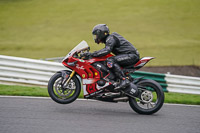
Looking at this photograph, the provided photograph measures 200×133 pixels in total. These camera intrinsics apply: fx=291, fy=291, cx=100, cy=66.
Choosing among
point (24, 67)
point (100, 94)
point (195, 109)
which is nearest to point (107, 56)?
point (100, 94)

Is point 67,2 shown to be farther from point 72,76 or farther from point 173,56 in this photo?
point 72,76

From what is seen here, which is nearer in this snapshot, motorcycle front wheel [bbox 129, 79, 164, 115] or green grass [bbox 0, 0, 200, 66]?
motorcycle front wheel [bbox 129, 79, 164, 115]

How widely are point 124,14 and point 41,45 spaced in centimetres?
852

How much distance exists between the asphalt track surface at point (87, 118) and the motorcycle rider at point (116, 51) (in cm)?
87

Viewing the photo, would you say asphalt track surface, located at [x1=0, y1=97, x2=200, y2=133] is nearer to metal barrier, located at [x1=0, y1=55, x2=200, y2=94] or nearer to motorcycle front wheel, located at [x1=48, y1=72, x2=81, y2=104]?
motorcycle front wheel, located at [x1=48, y1=72, x2=81, y2=104]

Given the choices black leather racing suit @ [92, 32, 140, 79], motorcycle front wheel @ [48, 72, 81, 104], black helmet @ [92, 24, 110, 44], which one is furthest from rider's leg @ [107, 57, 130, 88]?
motorcycle front wheel @ [48, 72, 81, 104]

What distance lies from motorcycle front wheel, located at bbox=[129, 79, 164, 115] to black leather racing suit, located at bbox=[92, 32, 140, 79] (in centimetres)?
55

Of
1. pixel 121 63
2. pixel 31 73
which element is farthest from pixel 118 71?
pixel 31 73

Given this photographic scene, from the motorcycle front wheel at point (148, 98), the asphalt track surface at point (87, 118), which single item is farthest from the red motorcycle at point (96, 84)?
the asphalt track surface at point (87, 118)

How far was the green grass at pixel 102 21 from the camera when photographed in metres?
19.8

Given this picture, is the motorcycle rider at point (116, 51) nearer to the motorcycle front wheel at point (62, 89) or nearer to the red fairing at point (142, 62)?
the red fairing at point (142, 62)

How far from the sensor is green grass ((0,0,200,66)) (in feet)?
65.0

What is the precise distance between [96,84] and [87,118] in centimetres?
99

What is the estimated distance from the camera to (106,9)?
27.3m
